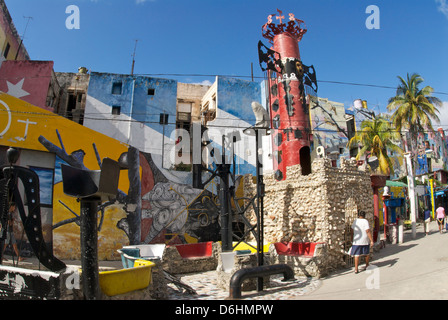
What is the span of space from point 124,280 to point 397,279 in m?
7.14

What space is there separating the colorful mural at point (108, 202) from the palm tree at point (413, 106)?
18.0m

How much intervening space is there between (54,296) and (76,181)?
2075 millimetres

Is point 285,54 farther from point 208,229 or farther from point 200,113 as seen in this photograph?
point 208,229

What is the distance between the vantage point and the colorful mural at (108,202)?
1298cm

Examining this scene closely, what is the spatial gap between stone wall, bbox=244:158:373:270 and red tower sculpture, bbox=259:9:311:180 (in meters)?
4.80

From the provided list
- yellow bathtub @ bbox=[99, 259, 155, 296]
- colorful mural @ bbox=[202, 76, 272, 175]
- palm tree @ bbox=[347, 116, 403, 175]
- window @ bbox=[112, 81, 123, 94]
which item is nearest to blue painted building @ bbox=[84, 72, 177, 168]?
window @ bbox=[112, 81, 123, 94]

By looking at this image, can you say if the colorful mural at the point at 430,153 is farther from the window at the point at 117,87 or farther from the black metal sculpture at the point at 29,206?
the black metal sculpture at the point at 29,206

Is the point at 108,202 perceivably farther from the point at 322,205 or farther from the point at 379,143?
the point at 379,143

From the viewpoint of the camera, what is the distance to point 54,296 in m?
5.25

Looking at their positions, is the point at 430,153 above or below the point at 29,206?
above

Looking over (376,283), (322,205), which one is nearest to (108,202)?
(322,205)

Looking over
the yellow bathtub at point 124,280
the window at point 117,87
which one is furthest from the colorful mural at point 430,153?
the yellow bathtub at point 124,280

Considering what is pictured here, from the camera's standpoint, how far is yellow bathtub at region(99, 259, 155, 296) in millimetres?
5883

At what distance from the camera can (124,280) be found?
6.12 m
